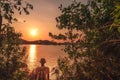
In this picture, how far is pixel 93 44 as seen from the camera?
1209cm

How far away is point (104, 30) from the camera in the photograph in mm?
11234

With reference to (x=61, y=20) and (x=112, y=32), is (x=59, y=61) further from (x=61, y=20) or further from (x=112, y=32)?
(x=112, y=32)

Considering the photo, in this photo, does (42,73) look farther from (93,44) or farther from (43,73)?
(93,44)

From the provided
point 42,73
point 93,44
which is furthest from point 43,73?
point 93,44

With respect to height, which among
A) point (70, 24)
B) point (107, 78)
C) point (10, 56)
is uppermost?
point (70, 24)

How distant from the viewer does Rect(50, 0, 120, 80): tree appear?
36.8 feet

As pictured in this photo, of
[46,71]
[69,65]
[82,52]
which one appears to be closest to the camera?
[46,71]

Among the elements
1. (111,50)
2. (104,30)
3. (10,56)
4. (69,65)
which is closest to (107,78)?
(111,50)

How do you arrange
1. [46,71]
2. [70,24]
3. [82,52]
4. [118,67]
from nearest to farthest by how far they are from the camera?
1. [118,67]
2. [46,71]
3. [82,52]
4. [70,24]

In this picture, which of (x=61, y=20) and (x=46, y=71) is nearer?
(x=46, y=71)

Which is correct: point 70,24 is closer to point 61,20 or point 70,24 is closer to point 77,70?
point 61,20

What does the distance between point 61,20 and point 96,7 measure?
79.0 inches

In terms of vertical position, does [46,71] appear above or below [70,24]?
below

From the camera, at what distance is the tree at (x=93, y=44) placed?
36.8ft
